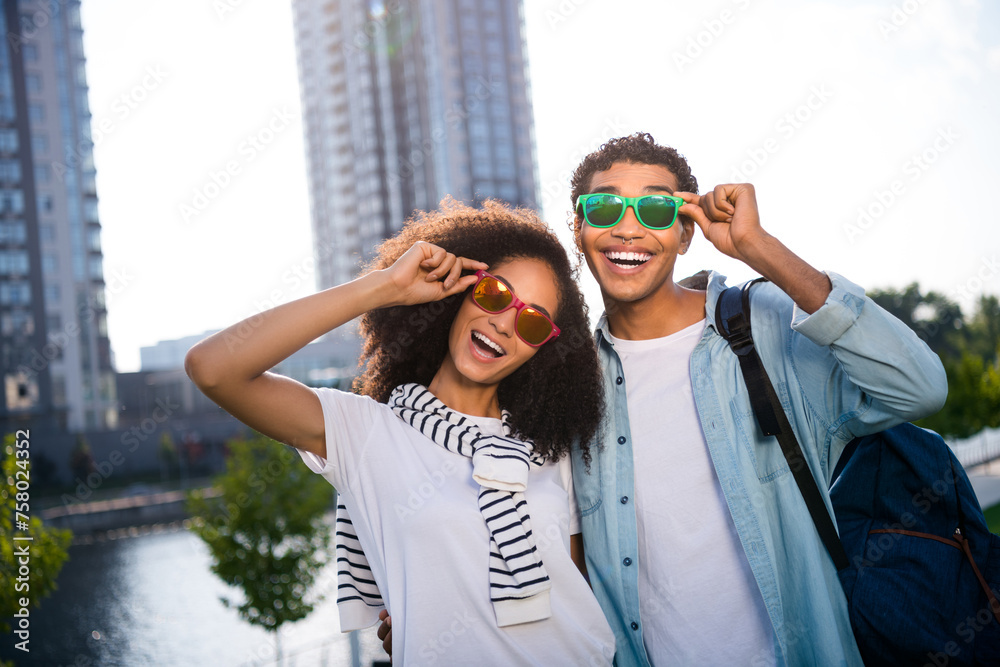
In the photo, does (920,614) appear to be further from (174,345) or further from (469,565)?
(174,345)

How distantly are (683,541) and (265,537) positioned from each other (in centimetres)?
1211

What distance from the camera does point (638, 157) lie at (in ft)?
9.91

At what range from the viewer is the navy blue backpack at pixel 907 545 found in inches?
88.4

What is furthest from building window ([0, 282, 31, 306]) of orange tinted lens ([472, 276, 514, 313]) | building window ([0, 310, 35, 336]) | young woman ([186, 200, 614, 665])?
orange tinted lens ([472, 276, 514, 313])

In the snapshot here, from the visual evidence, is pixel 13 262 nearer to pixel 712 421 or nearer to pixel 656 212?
pixel 656 212

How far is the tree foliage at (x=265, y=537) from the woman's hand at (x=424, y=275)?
37.2ft

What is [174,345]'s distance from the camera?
6938 cm

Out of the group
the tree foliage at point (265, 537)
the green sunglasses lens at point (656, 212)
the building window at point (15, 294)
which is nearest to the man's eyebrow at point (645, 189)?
the green sunglasses lens at point (656, 212)

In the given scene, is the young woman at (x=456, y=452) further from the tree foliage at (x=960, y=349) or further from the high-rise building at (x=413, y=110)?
the high-rise building at (x=413, y=110)

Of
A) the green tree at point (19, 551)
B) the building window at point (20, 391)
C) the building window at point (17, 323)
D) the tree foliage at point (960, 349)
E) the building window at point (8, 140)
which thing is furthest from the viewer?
the building window at point (8, 140)

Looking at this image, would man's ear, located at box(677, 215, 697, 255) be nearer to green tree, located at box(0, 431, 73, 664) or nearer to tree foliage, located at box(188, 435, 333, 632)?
green tree, located at box(0, 431, 73, 664)

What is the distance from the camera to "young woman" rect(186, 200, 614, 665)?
2.26 m

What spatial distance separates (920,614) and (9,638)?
24.4 m

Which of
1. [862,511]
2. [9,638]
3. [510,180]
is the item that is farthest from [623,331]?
[510,180]
